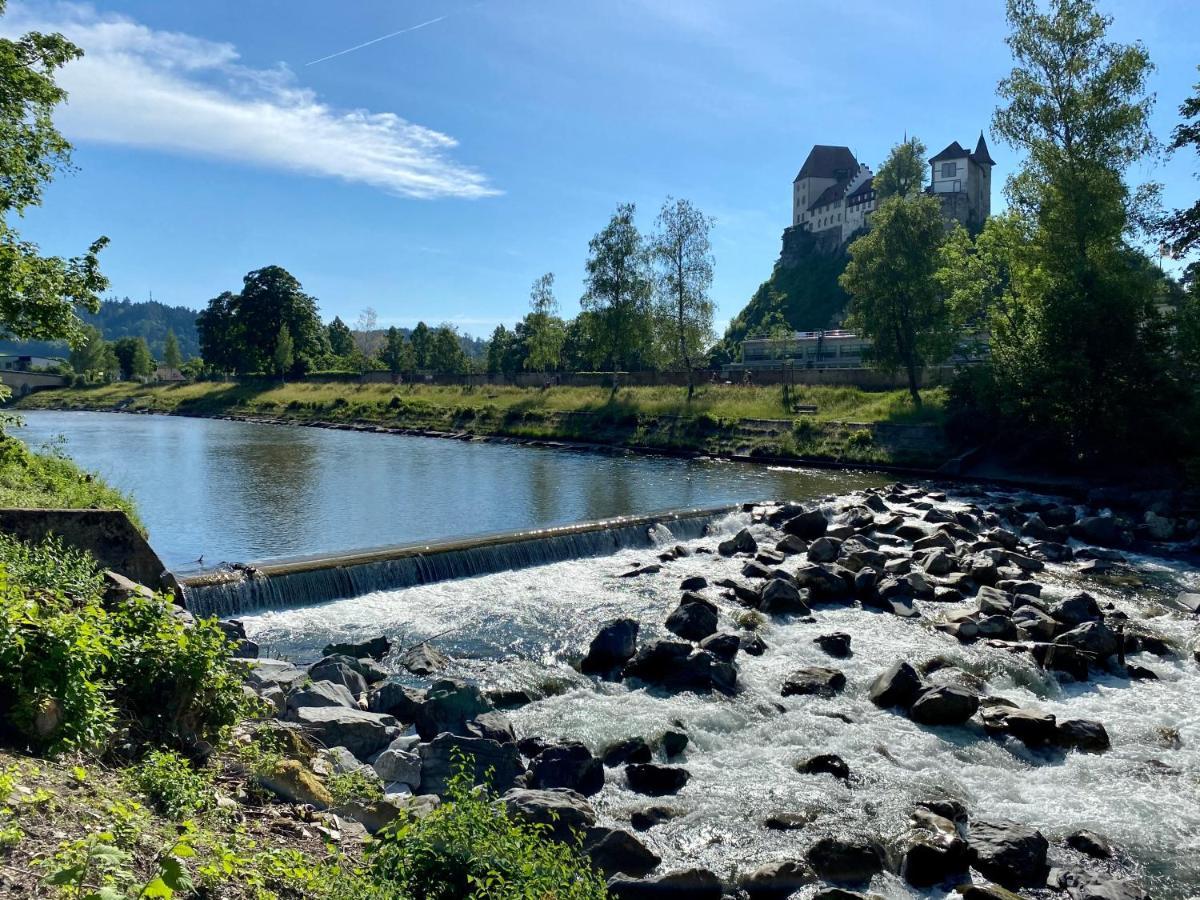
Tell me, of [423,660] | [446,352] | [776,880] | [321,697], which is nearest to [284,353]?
[446,352]

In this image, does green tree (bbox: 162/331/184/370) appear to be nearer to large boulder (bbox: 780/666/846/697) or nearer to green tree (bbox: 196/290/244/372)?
green tree (bbox: 196/290/244/372)

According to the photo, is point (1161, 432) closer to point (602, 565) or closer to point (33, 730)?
point (602, 565)

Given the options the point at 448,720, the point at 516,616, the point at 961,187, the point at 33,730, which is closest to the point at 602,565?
the point at 516,616

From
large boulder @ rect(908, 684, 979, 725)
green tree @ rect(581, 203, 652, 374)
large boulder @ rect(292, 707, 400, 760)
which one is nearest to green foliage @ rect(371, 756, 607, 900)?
large boulder @ rect(292, 707, 400, 760)

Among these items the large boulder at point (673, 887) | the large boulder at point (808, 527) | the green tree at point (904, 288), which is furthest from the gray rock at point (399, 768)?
the green tree at point (904, 288)

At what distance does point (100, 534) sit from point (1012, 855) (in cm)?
1315

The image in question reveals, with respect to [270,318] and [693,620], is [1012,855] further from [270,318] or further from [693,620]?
[270,318]

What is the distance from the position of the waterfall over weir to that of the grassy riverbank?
857 inches

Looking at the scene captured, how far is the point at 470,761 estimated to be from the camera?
8.93 metres

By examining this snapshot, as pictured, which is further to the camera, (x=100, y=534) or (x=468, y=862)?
(x=100, y=534)

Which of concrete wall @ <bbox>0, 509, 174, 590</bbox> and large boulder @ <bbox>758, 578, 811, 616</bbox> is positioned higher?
concrete wall @ <bbox>0, 509, 174, 590</bbox>

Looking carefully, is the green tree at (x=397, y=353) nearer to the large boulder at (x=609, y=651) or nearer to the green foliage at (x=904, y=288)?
the green foliage at (x=904, y=288)

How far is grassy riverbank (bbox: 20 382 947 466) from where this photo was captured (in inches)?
1780

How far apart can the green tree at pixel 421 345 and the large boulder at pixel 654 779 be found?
110 m
